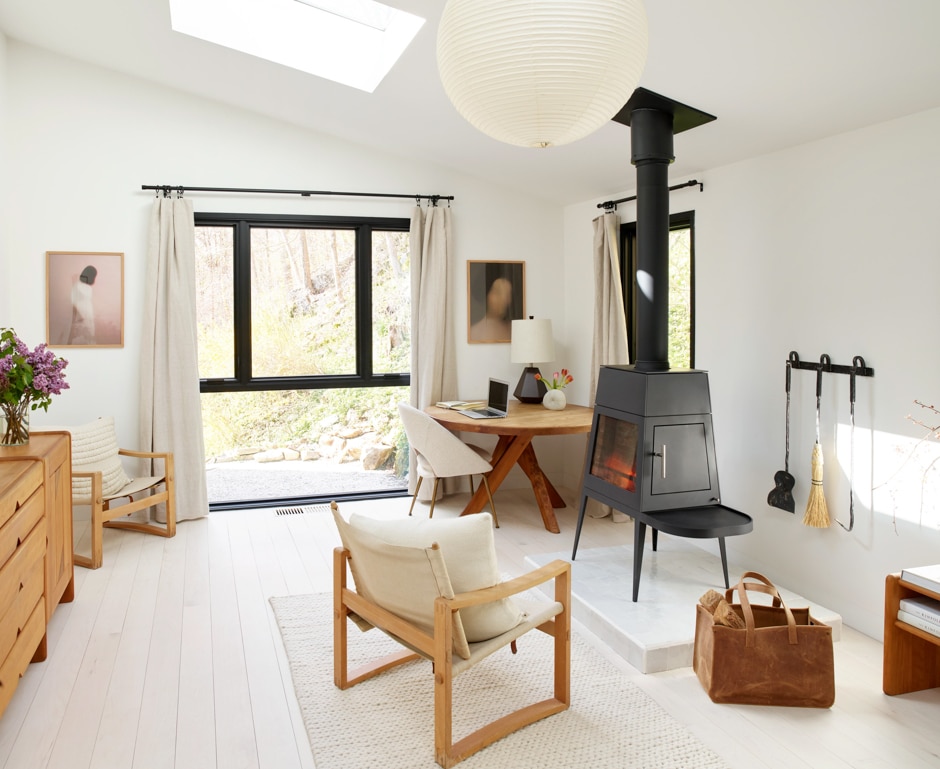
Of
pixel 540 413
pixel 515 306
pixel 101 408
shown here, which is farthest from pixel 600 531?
pixel 101 408

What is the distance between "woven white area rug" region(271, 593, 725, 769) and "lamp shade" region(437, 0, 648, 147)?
1.80m

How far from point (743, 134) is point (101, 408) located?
4.07m

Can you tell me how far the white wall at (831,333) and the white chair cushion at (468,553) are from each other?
1.68 metres

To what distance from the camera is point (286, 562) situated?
4066 mm

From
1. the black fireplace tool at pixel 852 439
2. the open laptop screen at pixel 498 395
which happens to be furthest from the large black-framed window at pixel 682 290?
the black fireplace tool at pixel 852 439

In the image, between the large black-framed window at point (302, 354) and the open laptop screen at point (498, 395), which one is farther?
the large black-framed window at point (302, 354)

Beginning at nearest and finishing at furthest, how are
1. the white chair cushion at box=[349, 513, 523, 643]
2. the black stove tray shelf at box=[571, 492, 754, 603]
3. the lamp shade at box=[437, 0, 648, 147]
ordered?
the lamp shade at box=[437, 0, 648, 147] → the white chair cushion at box=[349, 513, 523, 643] → the black stove tray shelf at box=[571, 492, 754, 603]

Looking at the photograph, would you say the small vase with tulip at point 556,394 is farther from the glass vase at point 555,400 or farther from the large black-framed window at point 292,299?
the large black-framed window at point 292,299

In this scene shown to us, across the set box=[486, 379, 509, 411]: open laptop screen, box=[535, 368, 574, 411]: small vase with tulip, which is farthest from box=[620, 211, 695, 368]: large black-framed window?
box=[486, 379, 509, 411]: open laptop screen

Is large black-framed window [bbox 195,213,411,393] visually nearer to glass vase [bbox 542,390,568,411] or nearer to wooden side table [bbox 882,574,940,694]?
glass vase [bbox 542,390,568,411]

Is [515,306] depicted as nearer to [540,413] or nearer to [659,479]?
[540,413]

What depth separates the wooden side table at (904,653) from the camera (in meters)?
2.57

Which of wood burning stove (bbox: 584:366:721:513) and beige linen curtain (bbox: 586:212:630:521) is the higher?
beige linen curtain (bbox: 586:212:630:521)

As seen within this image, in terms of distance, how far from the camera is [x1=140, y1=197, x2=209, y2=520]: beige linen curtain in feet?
15.5
